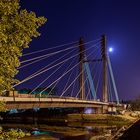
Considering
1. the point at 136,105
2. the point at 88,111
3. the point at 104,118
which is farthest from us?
the point at 136,105

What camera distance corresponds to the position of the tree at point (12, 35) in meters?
9.45

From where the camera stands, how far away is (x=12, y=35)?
973cm

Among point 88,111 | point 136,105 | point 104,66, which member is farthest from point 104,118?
point 136,105

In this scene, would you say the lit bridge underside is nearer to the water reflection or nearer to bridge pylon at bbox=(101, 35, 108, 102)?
the water reflection

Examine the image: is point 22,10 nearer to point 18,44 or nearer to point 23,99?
point 18,44

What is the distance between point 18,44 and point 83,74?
59643 millimetres

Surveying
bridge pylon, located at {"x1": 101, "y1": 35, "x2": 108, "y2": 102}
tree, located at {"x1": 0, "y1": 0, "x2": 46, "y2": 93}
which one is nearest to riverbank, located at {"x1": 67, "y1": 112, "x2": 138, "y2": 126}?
bridge pylon, located at {"x1": 101, "y1": 35, "x2": 108, "y2": 102}

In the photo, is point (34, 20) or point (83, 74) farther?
point (83, 74)

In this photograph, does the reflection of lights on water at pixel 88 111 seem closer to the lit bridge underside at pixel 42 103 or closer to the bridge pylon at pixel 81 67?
the bridge pylon at pixel 81 67

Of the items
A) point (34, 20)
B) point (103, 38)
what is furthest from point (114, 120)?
point (34, 20)

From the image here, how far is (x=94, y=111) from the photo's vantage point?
234 feet

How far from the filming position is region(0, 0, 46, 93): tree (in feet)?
31.0

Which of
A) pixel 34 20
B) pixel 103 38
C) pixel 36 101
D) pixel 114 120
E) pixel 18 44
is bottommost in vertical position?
pixel 114 120

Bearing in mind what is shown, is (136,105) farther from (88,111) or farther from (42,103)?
(42,103)
